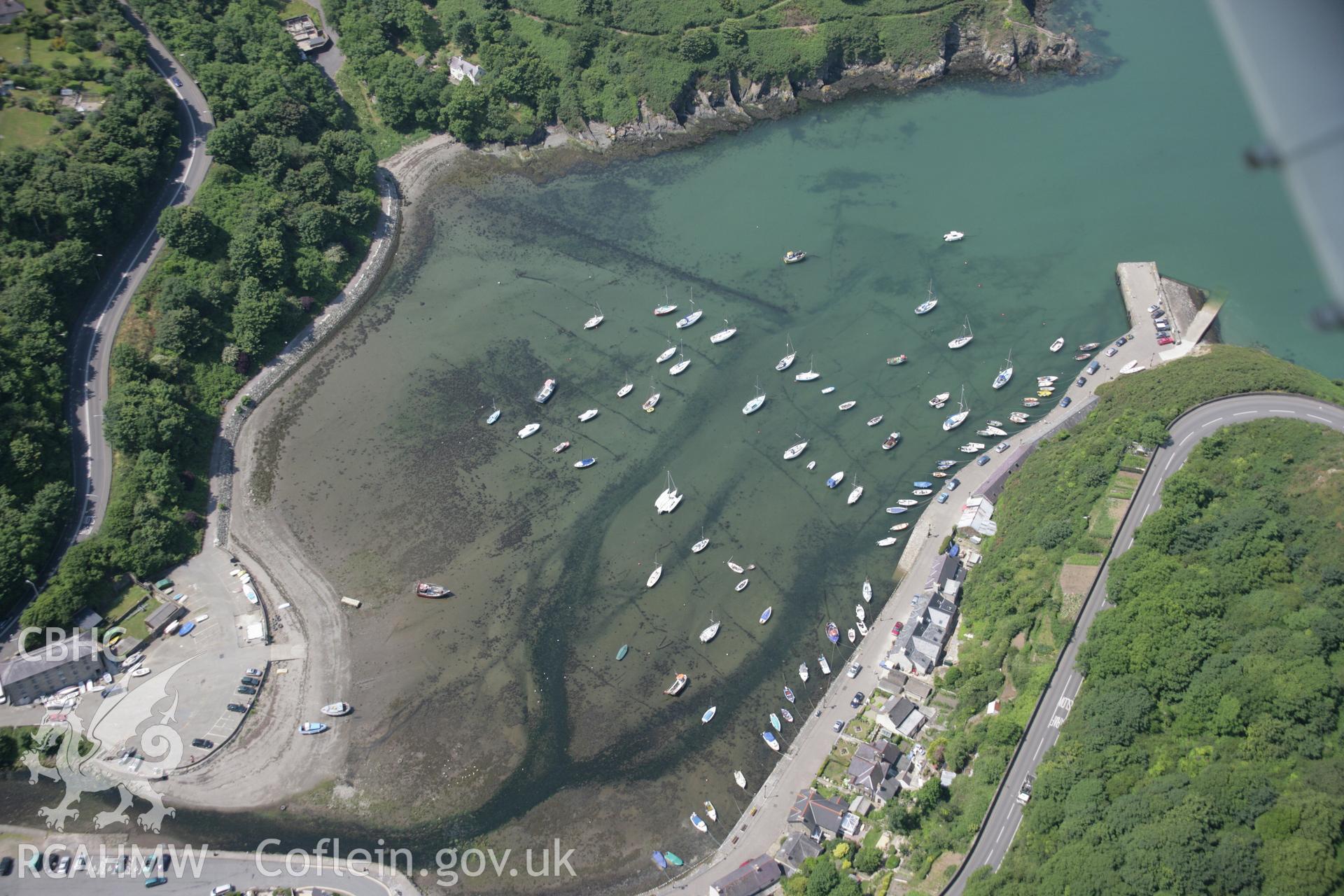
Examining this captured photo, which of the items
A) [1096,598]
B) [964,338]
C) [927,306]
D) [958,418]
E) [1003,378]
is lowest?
[1096,598]

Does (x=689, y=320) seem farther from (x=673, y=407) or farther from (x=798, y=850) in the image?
(x=798, y=850)

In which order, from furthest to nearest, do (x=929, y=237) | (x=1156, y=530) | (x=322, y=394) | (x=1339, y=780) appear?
(x=929, y=237) < (x=322, y=394) < (x=1156, y=530) < (x=1339, y=780)

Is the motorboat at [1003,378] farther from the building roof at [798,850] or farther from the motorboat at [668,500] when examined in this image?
the building roof at [798,850]

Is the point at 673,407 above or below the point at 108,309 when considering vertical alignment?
below

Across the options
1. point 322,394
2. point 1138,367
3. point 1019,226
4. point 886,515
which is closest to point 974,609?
point 886,515

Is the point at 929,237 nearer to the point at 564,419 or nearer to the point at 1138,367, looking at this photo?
the point at 1138,367

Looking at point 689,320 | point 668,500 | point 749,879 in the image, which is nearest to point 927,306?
point 689,320
